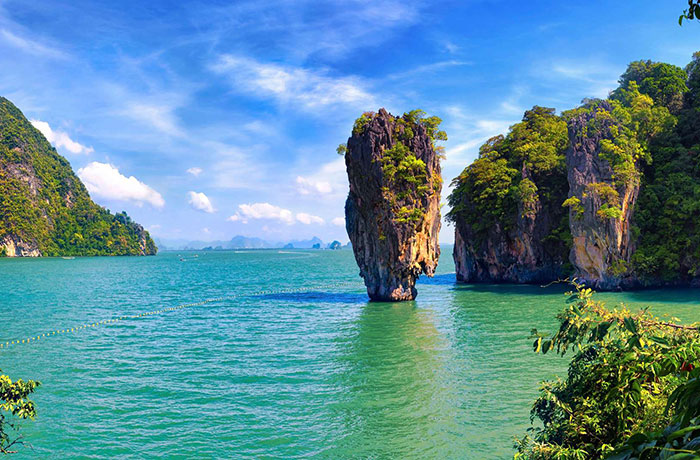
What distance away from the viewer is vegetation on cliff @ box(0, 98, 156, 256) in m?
144

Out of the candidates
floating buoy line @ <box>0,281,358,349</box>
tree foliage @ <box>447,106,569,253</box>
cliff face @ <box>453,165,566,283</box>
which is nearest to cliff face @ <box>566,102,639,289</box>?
tree foliage @ <box>447,106,569,253</box>

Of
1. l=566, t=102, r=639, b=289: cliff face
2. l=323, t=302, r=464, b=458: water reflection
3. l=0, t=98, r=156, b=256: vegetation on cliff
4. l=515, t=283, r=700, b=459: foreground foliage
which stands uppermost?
l=0, t=98, r=156, b=256: vegetation on cliff

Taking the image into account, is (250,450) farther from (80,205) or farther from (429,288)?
(80,205)

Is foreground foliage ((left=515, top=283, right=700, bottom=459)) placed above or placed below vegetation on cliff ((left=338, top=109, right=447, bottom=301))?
below

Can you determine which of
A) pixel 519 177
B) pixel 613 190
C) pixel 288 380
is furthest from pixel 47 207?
pixel 613 190

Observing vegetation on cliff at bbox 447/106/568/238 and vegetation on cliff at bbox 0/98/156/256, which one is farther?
vegetation on cliff at bbox 0/98/156/256

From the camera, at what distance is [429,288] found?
52.2 metres

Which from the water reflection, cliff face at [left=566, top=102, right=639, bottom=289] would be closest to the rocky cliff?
cliff face at [left=566, top=102, right=639, bottom=289]

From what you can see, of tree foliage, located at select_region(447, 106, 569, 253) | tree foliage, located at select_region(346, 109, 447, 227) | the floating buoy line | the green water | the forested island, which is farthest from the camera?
tree foliage, located at select_region(447, 106, 569, 253)

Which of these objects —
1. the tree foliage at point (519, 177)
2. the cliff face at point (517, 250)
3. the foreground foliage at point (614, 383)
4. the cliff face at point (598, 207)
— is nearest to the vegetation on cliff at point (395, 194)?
the cliff face at point (598, 207)

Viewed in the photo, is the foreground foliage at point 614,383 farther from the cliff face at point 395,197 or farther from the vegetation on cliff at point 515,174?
the vegetation on cliff at point 515,174

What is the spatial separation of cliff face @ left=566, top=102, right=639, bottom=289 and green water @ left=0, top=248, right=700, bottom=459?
5.82m

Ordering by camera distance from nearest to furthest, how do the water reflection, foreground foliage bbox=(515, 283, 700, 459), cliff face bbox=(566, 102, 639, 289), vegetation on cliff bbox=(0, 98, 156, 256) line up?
1. foreground foliage bbox=(515, 283, 700, 459)
2. the water reflection
3. cliff face bbox=(566, 102, 639, 289)
4. vegetation on cliff bbox=(0, 98, 156, 256)

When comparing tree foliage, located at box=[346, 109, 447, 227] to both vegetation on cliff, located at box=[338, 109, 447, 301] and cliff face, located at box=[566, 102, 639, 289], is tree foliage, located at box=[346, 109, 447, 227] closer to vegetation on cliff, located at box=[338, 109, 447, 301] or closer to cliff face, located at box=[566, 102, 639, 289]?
vegetation on cliff, located at box=[338, 109, 447, 301]
